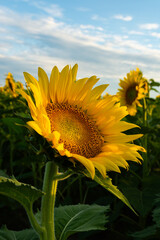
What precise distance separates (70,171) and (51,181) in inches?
4.5

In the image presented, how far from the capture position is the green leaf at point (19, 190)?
106 centimetres

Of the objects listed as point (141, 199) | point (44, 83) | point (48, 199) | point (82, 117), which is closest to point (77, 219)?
point (48, 199)

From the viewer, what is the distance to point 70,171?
119 centimetres

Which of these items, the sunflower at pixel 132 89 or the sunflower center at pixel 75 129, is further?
the sunflower at pixel 132 89

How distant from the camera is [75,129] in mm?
1473

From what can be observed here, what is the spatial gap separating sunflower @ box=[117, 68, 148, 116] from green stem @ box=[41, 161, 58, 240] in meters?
2.80

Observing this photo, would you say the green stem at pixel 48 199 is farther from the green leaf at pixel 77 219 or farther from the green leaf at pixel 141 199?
the green leaf at pixel 141 199

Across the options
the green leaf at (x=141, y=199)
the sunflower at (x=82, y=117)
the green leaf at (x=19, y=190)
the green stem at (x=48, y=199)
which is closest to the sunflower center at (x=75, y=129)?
the sunflower at (x=82, y=117)

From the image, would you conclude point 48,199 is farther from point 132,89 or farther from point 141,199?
point 132,89

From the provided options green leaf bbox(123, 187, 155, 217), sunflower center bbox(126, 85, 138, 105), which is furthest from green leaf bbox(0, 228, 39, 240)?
sunflower center bbox(126, 85, 138, 105)

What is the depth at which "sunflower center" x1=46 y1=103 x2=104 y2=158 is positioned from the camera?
1363mm

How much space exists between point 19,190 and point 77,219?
25.9 inches

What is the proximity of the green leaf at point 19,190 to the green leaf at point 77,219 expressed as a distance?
40cm

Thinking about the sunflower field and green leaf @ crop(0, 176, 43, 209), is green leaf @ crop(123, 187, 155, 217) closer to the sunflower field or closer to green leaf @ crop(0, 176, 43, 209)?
the sunflower field
